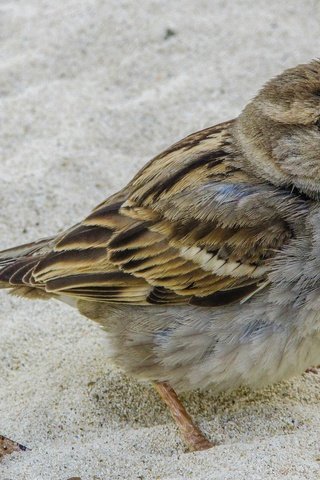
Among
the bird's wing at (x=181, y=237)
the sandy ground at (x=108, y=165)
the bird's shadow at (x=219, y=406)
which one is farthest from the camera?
the bird's shadow at (x=219, y=406)

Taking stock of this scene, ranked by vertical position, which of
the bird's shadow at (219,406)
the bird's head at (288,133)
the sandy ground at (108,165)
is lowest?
the bird's shadow at (219,406)

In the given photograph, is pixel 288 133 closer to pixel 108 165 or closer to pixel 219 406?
pixel 219 406

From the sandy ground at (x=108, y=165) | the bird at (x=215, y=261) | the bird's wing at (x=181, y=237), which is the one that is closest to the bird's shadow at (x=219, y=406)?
the sandy ground at (x=108, y=165)

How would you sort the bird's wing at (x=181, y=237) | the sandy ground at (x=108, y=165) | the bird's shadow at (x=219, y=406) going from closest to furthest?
the sandy ground at (x=108, y=165)
the bird's wing at (x=181, y=237)
the bird's shadow at (x=219, y=406)

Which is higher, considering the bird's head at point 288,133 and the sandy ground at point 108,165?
the bird's head at point 288,133

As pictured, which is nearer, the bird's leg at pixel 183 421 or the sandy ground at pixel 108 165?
the sandy ground at pixel 108 165

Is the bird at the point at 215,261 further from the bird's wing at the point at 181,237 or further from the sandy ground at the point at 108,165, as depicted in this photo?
the sandy ground at the point at 108,165

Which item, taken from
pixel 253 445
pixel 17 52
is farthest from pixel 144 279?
pixel 17 52

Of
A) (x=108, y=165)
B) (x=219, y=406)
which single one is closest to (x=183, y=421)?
(x=219, y=406)
